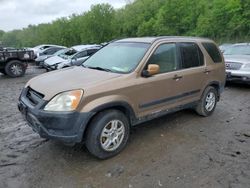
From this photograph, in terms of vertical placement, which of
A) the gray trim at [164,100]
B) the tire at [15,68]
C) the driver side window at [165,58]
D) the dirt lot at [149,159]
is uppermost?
the driver side window at [165,58]

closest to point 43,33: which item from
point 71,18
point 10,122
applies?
point 71,18

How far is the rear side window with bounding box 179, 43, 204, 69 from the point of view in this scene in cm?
493

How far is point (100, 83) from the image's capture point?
3680 millimetres

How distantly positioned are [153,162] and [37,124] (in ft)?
5.73

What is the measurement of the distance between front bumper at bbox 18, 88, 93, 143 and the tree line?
2794 centimetres

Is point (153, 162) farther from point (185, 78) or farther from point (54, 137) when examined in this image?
point (185, 78)

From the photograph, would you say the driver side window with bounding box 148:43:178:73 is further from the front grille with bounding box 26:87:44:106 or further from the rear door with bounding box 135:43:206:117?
the front grille with bounding box 26:87:44:106

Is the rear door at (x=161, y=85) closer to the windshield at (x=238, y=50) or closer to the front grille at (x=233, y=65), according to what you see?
the front grille at (x=233, y=65)

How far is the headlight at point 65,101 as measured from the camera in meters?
3.42

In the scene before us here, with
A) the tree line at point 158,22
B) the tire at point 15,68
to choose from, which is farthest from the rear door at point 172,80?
the tree line at point 158,22

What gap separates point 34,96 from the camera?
3.86 meters

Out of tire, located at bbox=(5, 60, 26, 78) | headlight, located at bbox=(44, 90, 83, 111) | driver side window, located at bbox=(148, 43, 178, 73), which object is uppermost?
driver side window, located at bbox=(148, 43, 178, 73)

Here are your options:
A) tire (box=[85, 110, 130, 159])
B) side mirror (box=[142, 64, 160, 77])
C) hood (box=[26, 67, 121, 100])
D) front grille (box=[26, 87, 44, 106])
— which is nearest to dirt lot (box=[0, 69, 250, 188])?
tire (box=[85, 110, 130, 159])

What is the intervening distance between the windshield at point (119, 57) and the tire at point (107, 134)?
797 millimetres
